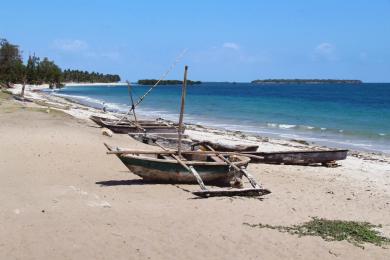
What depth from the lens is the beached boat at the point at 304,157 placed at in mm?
14249

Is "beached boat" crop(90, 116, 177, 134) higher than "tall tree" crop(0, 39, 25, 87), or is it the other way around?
"tall tree" crop(0, 39, 25, 87)

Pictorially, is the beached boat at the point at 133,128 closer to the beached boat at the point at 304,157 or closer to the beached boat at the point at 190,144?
the beached boat at the point at 190,144

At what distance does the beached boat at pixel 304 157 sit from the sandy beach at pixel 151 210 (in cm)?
33

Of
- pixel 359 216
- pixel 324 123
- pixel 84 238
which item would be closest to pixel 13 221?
pixel 84 238

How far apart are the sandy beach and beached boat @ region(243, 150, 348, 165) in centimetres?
33

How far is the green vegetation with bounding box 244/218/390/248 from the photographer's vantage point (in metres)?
7.13

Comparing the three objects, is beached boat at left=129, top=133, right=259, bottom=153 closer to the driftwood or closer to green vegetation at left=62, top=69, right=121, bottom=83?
the driftwood

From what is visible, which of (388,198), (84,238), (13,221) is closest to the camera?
(84,238)

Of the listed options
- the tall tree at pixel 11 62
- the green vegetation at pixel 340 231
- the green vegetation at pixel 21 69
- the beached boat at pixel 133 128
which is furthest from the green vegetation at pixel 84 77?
the green vegetation at pixel 340 231

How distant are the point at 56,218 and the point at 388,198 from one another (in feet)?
22.5

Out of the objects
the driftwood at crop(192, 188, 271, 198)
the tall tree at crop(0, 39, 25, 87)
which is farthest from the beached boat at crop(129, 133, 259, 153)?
the tall tree at crop(0, 39, 25, 87)

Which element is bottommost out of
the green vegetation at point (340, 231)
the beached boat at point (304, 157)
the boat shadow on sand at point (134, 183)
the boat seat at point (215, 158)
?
the boat shadow on sand at point (134, 183)

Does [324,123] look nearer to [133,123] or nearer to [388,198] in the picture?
[133,123]

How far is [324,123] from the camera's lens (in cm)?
3136
